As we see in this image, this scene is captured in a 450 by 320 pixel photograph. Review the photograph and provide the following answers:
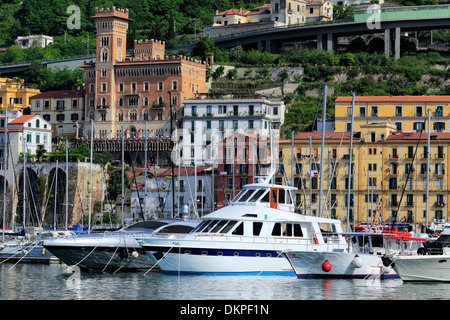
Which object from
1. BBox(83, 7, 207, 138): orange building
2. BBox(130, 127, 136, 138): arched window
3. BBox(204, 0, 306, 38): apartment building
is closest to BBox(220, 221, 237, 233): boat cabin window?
BBox(83, 7, 207, 138): orange building

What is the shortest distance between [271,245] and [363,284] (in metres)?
4.84

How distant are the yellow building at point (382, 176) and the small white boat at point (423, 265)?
107 ft

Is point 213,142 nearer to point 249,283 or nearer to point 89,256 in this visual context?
point 89,256

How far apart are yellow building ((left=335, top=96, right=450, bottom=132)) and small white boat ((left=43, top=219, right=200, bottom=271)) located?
155 ft

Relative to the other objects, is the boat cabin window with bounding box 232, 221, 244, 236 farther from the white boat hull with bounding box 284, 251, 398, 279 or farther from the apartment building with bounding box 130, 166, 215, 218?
the apartment building with bounding box 130, 166, 215, 218

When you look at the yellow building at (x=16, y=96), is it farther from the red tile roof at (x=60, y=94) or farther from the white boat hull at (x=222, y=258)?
the white boat hull at (x=222, y=258)

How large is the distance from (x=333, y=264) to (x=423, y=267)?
4269 mm

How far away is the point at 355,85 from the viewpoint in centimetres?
10975

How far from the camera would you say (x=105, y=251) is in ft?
168

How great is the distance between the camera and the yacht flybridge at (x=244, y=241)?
149 ft

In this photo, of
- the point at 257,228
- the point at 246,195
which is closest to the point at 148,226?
the point at 246,195

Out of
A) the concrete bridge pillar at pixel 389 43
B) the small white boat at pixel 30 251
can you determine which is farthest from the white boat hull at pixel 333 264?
the concrete bridge pillar at pixel 389 43

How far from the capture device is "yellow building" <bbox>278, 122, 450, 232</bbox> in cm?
8000

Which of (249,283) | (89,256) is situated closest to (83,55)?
(89,256)
